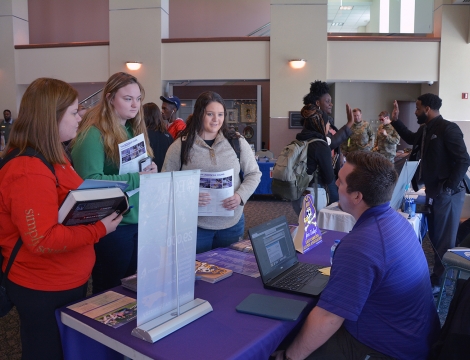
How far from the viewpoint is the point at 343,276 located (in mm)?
1298

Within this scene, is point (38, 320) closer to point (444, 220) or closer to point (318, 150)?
point (318, 150)

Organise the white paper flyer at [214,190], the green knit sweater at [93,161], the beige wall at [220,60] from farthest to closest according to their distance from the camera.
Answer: the beige wall at [220,60] < the white paper flyer at [214,190] < the green knit sweater at [93,161]

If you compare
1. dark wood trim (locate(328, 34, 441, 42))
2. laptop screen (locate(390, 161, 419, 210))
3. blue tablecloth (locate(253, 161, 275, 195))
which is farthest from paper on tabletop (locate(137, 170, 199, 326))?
dark wood trim (locate(328, 34, 441, 42))

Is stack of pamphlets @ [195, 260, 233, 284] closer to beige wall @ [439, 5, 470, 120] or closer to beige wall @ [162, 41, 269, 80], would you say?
beige wall @ [162, 41, 269, 80]

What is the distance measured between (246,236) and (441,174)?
1.99m

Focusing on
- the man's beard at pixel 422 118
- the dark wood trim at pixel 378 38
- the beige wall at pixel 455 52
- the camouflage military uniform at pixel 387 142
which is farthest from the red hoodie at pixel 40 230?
the beige wall at pixel 455 52

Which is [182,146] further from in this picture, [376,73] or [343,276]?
[376,73]

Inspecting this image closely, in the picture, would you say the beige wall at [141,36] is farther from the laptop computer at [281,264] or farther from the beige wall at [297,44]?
the laptop computer at [281,264]

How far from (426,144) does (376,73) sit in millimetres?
5224

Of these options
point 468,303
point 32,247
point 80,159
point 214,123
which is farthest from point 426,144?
point 32,247

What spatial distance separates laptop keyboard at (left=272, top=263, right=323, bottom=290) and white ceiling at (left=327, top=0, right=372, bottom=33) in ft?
33.4

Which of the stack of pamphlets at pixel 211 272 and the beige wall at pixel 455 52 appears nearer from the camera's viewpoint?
the stack of pamphlets at pixel 211 272

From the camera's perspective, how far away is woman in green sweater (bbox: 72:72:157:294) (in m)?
1.86

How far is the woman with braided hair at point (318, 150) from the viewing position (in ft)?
10.4
